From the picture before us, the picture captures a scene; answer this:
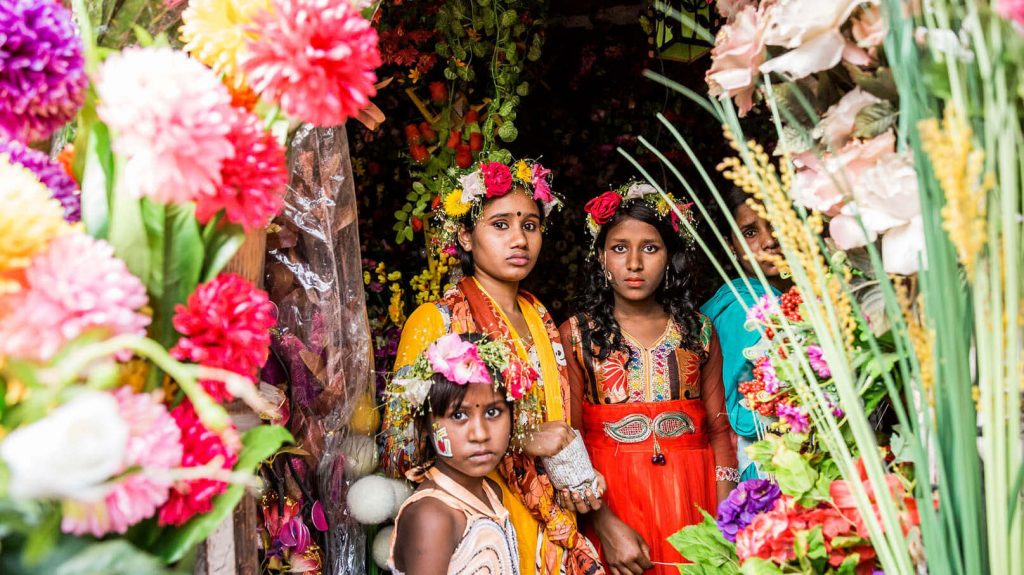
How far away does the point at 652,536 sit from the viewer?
2.62 m

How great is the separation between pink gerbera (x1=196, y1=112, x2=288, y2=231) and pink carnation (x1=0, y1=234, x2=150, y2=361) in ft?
0.47

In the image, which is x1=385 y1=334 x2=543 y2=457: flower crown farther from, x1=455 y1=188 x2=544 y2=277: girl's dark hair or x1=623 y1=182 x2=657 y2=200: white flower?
x1=623 y1=182 x2=657 y2=200: white flower

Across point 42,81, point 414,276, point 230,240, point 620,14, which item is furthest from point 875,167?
point 620,14

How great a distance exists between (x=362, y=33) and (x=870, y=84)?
73cm

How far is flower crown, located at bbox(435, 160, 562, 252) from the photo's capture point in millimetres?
2777

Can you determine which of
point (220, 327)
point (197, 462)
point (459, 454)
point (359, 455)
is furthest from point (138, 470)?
point (359, 455)

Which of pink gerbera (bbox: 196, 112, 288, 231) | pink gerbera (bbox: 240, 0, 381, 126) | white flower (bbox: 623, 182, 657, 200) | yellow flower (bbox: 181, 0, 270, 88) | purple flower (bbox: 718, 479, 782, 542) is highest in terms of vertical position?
white flower (bbox: 623, 182, 657, 200)

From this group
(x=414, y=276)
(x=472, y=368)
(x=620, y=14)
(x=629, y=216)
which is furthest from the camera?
(x=620, y=14)

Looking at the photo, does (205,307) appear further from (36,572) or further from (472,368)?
(472,368)

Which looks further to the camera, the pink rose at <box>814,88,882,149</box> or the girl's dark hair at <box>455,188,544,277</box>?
the girl's dark hair at <box>455,188,544,277</box>

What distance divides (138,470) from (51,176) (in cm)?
43

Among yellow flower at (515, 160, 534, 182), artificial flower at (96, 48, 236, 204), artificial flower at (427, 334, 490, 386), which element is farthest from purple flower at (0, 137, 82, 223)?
yellow flower at (515, 160, 534, 182)

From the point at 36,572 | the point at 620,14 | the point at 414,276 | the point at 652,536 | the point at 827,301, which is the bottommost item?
the point at 652,536

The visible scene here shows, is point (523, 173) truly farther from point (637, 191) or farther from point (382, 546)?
point (382, 546)
